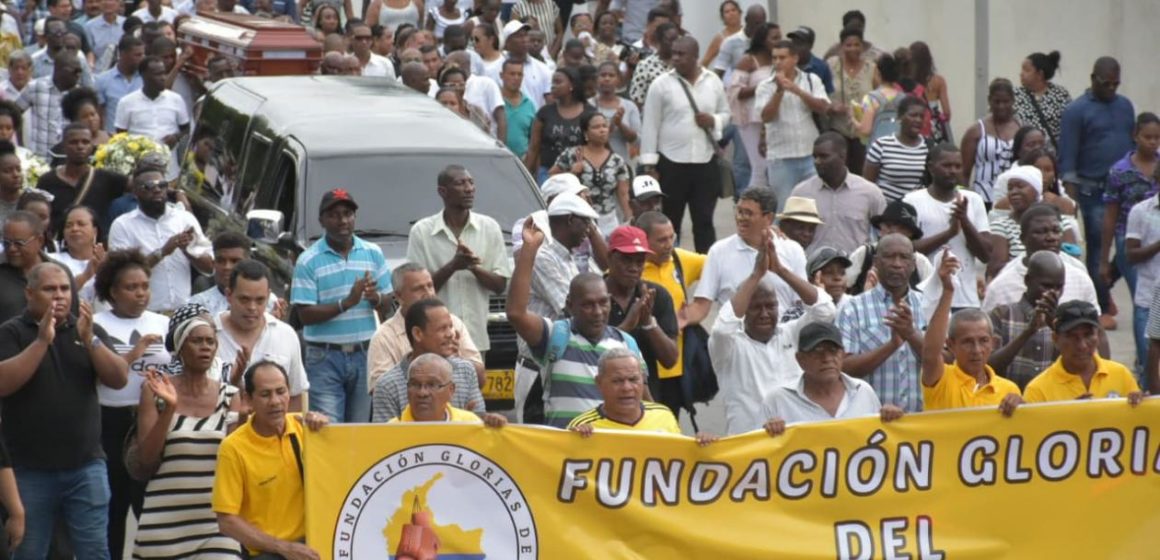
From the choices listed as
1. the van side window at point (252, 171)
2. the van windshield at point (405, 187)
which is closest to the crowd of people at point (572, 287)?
the van windshield at point (405, 187)

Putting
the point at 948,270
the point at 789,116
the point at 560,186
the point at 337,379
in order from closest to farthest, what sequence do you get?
the point at 948,270 < the point at 337,379 < the point at 560,186 < the point at 789,116

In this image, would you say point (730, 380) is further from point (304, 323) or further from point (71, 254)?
point (71, 254)

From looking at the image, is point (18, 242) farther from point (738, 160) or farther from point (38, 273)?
point (738, 160)

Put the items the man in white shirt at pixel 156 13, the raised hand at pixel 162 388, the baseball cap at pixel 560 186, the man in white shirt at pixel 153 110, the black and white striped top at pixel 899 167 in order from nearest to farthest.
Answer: the raised hand at pixel 162 388 → the baseball cap at pixel 560 186 → the black and white striped top at pixel 899 167 → the man in white shirt at pixel 153 110 → the man in white shirt at pixel 156 13

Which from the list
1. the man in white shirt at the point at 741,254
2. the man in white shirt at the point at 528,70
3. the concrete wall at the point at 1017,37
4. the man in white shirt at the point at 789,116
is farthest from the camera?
the concrete wall at the point at 1017,37

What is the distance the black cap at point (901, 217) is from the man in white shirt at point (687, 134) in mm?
4473

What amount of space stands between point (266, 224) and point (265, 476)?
436 centimetres

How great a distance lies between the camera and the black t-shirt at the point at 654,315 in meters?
11.0

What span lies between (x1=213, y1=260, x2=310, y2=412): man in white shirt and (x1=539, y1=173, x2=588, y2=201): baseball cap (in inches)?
102

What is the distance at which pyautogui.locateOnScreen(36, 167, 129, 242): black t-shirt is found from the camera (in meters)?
14.4

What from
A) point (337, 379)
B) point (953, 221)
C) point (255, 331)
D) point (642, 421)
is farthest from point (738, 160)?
point (642, 421)

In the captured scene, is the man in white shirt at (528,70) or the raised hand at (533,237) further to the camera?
the man in white shirt at (528,70)

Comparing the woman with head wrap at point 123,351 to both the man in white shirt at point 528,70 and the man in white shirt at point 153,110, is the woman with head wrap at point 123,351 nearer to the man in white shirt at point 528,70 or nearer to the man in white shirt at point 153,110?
the man in white shirt at point 153,110

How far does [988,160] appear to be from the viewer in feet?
53.1
